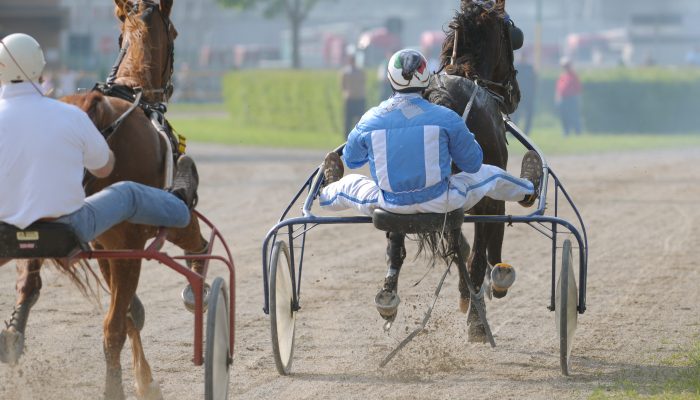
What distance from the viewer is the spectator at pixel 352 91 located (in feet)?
70.7

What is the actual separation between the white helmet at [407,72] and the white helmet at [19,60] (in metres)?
1.80

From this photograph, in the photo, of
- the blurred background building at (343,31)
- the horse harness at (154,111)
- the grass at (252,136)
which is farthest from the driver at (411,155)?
the blurred background building at (343,31)

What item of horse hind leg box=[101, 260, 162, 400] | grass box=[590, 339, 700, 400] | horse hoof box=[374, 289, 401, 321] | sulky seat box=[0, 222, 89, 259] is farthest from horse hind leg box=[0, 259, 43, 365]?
grass box=[590, 339, 700, 400]

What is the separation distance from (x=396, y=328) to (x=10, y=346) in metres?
2.65

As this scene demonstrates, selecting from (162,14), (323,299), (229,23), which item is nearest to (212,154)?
(323,299)

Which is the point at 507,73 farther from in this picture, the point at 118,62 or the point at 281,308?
the point at 118,62

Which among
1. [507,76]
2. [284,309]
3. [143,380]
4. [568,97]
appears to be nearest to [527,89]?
[568,97]

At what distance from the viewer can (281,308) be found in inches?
248

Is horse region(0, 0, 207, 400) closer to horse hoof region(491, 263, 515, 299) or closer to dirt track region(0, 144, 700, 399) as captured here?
dirt track region(0, 144, 700, 399)

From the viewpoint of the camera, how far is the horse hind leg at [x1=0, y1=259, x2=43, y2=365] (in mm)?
5453

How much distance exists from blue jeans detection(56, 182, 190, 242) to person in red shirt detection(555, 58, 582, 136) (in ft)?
65.8

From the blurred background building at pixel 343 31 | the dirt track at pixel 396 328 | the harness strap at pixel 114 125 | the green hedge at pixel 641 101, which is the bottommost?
the blurred background building at pixel 343 31

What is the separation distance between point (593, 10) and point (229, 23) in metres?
18.1

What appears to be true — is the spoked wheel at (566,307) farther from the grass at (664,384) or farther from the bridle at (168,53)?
the bridle at (168,53)
